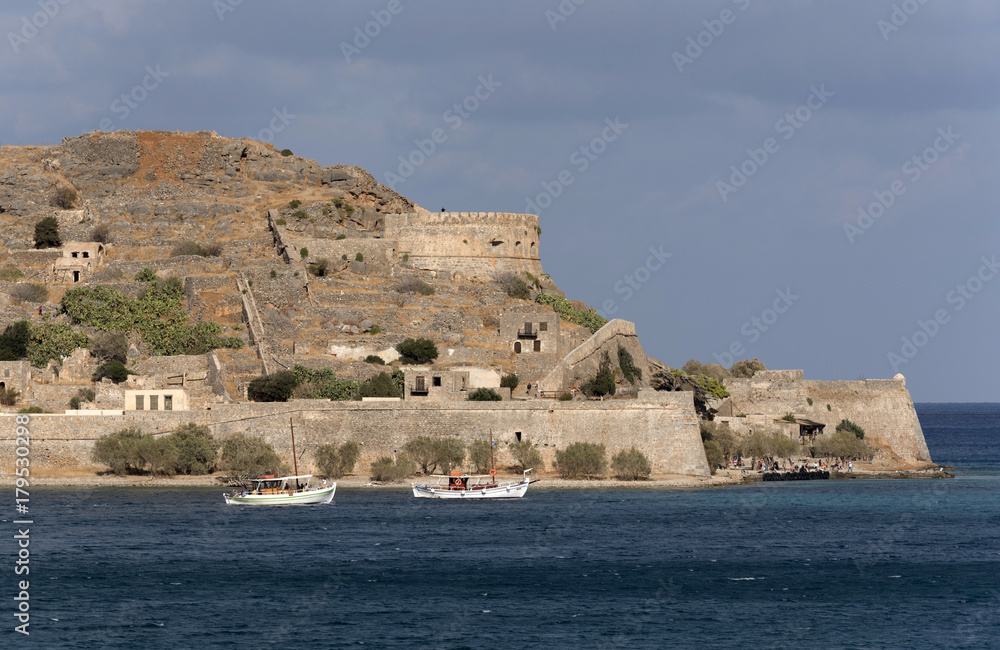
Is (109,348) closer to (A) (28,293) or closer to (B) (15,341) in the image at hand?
(B) (15,341)

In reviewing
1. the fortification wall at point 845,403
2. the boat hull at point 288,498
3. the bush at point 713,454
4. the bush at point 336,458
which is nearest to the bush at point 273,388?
the bush at point 336,458

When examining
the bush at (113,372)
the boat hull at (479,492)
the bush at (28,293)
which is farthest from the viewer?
the bush at (28,293)

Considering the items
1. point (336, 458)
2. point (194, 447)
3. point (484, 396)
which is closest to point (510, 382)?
point (484, 396)

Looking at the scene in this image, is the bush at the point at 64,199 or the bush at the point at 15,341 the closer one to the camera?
the bush at the point at 15,341

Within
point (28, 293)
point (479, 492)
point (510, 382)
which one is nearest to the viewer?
point (479, 492)

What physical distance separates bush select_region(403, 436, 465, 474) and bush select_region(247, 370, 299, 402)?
5444mm

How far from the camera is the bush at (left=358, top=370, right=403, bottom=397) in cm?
6303

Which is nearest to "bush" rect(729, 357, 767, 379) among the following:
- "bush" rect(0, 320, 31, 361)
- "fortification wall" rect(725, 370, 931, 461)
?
"fortification wall" rect(725, 370, 931, 461)

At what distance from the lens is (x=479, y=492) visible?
58031mm

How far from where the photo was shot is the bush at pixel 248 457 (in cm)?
5903

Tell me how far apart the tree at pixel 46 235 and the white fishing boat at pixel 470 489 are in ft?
99.1

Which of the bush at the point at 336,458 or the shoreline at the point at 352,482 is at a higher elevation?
the bush at the point at 336,458

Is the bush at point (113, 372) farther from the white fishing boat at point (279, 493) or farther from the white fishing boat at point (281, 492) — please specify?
the white fishing boat at point (279, 493)

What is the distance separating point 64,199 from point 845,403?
43.9 metres
